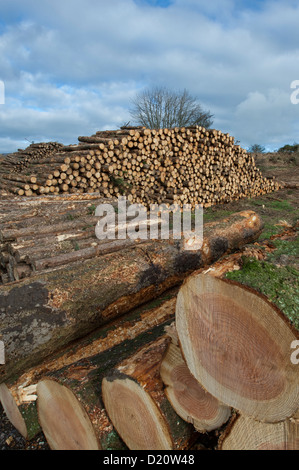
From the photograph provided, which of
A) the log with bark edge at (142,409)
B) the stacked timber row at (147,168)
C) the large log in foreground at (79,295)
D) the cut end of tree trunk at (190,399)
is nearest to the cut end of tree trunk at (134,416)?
the log with bark edge at (142,409)

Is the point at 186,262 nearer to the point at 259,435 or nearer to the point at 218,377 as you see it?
the point at 218,377

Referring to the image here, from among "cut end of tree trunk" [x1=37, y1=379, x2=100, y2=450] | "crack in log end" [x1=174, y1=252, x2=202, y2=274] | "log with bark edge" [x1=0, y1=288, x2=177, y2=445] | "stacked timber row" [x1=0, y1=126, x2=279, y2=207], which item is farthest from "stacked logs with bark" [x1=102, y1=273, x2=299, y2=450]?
"stacked timber row" [x1=0, y1=126, x2=279, y2=207]

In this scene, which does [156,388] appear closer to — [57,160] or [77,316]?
[77,316]

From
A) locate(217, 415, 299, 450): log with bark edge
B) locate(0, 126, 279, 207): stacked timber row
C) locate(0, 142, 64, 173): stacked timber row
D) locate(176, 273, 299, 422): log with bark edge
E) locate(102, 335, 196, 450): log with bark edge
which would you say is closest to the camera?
locate(176, 273, 299, 422): log with bark edge

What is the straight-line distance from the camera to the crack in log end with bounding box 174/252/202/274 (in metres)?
3.30

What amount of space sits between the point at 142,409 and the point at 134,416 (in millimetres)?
86

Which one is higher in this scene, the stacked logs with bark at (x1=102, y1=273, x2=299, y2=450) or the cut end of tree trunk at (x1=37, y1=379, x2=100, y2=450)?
the stacked logs with bark at (x1=102, y1=273, x2=299, y2=450)

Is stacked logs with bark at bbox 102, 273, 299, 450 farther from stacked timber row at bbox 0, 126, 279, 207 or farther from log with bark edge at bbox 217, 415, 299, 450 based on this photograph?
stacked timber row at bbox 0, 126, 279, 207

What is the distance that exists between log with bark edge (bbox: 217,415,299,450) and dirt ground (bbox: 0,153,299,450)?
3.06 ft

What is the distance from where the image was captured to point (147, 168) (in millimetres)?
7164

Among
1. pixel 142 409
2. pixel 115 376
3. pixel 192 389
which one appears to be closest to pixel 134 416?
pixel 142 409

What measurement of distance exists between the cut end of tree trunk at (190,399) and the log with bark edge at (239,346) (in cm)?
14

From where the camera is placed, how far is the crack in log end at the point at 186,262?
3297 mm
